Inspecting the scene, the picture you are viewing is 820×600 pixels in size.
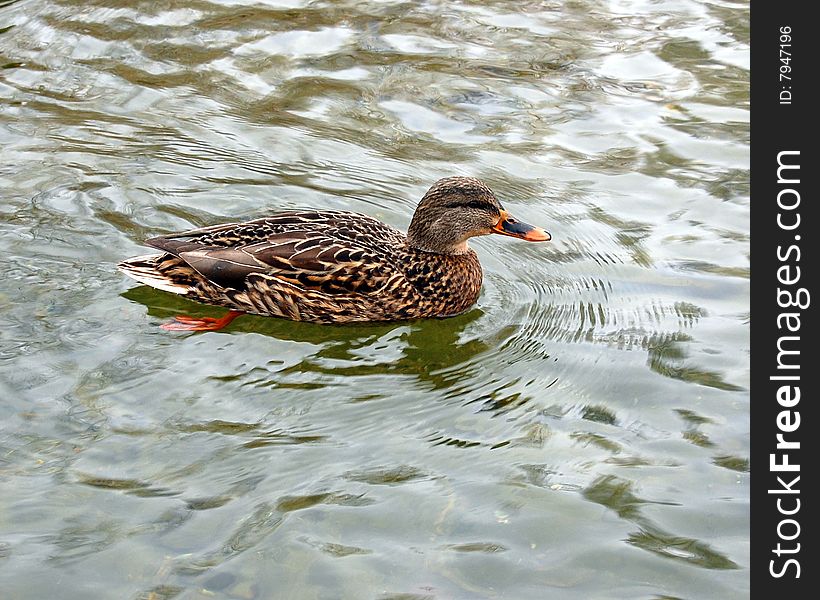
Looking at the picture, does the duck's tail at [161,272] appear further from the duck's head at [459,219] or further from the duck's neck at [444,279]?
the duck's head at [459,219]

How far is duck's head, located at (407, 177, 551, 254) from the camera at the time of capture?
8.49 meters

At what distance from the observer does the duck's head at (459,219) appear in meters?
8.49

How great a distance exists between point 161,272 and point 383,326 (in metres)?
1.64

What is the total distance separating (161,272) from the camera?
26.9 ft

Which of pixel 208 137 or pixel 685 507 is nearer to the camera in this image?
pixel 685 507

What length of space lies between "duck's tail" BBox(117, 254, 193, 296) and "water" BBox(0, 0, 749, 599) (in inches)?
6.4

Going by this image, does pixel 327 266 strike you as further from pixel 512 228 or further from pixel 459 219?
pixel 512 228

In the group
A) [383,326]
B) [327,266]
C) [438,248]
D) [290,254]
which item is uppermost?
[290,254]

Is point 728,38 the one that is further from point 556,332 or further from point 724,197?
point 556,332

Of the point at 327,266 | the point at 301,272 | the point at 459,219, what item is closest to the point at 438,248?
the point at 459,219

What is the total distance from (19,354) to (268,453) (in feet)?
6.55

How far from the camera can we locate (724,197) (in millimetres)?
9734

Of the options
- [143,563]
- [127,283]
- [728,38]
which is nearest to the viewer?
[143,563]
